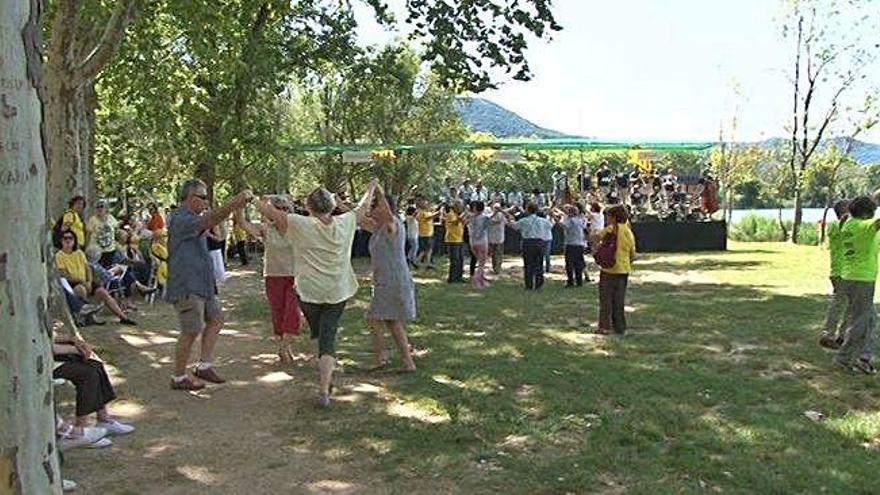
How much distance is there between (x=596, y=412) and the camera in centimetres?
678

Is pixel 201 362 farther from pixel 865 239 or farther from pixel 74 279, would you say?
pixel 865 239

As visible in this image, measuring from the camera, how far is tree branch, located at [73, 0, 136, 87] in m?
12.6

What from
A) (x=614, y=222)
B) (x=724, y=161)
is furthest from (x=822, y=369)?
(x=724, y=161)

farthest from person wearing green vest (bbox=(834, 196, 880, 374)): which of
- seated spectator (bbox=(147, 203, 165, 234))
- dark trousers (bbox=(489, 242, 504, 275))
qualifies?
seated spectator (bbox=(147, 203, 165, 234))

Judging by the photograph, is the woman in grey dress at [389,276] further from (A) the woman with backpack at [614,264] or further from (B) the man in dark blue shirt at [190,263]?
(A) the woman with backpack at [614,264]

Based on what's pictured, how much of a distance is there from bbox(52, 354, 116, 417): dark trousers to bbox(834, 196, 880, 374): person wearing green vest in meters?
6.31

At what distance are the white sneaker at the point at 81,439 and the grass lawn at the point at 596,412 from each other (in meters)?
1.16

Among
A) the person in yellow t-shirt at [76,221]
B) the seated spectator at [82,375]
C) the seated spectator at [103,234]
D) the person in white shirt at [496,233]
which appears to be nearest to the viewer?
the seated spectator at [82,375]

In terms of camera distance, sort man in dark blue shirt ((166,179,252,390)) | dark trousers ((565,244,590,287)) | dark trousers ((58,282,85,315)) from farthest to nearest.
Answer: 1. dark trousers ((565,244,590,287))
2. dark trousers ((58,282,85,315))
3. man in dark blue shirt ((166,179,252,390))

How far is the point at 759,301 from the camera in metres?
14.0

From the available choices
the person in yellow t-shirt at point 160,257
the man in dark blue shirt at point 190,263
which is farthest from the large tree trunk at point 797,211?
the man in dark blue shirt at point 190,263

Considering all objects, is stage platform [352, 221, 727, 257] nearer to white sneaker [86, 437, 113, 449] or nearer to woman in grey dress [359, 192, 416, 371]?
woman in grey dress [359, 192, 416, 371]

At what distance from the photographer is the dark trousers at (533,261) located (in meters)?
15.9

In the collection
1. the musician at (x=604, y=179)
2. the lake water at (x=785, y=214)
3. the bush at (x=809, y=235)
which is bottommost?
the bush at (x=809, y=235)
